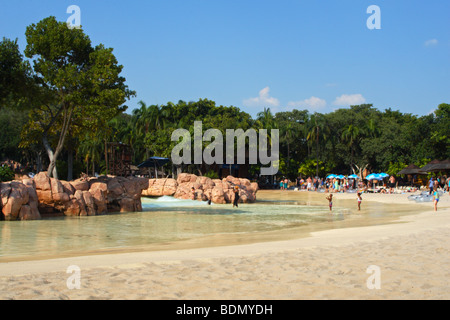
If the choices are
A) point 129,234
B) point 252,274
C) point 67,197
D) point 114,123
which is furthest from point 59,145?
point 114,123

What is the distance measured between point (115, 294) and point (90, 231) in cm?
1070

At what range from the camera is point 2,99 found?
23250 mm

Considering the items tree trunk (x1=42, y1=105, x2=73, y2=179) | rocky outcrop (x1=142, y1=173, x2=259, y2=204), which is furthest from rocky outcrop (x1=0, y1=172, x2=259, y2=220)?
rocky outcrop (x1=142, y1=173, x2=259, y2=204)

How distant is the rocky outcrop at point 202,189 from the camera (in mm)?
34406

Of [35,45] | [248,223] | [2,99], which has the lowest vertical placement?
[248,223]

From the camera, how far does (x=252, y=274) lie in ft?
25.3

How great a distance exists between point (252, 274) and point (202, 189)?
2784 cm

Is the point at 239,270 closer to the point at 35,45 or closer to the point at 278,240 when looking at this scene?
the point at 278,240

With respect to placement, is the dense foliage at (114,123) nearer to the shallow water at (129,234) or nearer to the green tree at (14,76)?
the green tree at (14,76)

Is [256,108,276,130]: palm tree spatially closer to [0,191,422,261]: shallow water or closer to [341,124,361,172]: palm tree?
[341,124,361,172]: palm tree

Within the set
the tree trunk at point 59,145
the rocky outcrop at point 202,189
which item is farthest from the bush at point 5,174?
the rocky outcrop at point 202,189

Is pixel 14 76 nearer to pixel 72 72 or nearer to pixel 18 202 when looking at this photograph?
pixel 72 72

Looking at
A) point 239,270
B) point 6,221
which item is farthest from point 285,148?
point 239,270
